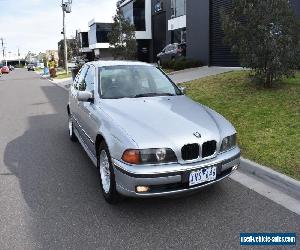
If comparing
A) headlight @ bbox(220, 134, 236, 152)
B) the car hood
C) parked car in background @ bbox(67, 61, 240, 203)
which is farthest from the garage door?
headlight @ bbox(220, 134, 236, 152)

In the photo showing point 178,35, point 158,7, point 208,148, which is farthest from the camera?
point 158,7

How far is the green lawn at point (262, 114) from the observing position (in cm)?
581

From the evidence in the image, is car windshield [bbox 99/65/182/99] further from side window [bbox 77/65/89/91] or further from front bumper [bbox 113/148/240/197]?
front bumper [bbox 113/148/240/197]

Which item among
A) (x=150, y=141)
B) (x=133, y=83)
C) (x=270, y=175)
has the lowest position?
(x=270, y=175)

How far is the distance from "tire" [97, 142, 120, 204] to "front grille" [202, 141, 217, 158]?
1063 mm

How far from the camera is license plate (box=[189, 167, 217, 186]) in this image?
3875 millimetres

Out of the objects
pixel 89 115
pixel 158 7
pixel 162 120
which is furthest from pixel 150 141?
pixel 158 7

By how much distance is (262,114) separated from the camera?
28.0 feet

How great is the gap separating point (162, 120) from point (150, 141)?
1.75 feet

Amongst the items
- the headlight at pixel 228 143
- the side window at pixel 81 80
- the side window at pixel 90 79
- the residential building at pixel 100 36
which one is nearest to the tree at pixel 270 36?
the side window at pixel 81 80

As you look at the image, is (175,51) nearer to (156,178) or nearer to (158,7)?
(158,7)

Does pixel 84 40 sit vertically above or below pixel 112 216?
above

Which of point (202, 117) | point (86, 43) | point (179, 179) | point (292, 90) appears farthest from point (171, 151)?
point (86, 43)

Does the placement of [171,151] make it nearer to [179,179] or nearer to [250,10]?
[179,179]
